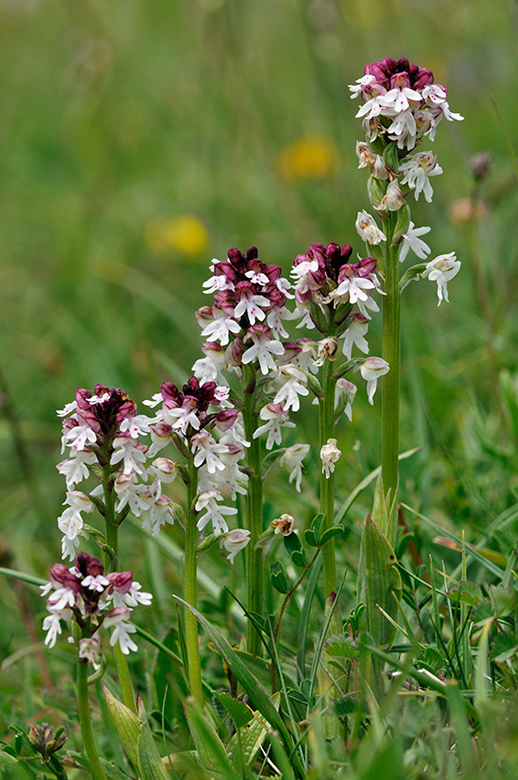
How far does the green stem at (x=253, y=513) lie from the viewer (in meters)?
1.79

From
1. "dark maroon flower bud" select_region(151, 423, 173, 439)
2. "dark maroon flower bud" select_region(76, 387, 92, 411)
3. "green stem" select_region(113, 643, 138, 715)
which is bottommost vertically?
"green stem" select_region(113, 643, 138, 715)

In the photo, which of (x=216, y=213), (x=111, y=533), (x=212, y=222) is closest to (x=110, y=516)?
(x=111, y=533)

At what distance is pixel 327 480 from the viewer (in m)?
1.80

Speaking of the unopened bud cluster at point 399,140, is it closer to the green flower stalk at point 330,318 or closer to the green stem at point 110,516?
the green flower stalk at point 330,318

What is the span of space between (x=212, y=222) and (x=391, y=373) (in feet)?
12.1

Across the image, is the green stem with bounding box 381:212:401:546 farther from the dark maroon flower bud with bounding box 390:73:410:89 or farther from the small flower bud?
the small flower bud

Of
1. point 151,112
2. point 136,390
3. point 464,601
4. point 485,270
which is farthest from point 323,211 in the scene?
point 464,601

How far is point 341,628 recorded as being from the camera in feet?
5.77

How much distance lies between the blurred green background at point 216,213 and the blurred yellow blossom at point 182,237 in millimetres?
17

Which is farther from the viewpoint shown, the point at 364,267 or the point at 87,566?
the point at 364,267

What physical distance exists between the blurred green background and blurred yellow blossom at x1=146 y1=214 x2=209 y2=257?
0.02 meters

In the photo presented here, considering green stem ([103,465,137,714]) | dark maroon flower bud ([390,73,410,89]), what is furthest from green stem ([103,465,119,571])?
dark maroon flower bud ([390,73,410,89])

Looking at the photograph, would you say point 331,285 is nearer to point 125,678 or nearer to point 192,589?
point 192,589

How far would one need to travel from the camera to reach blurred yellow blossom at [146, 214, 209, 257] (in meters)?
5.39
